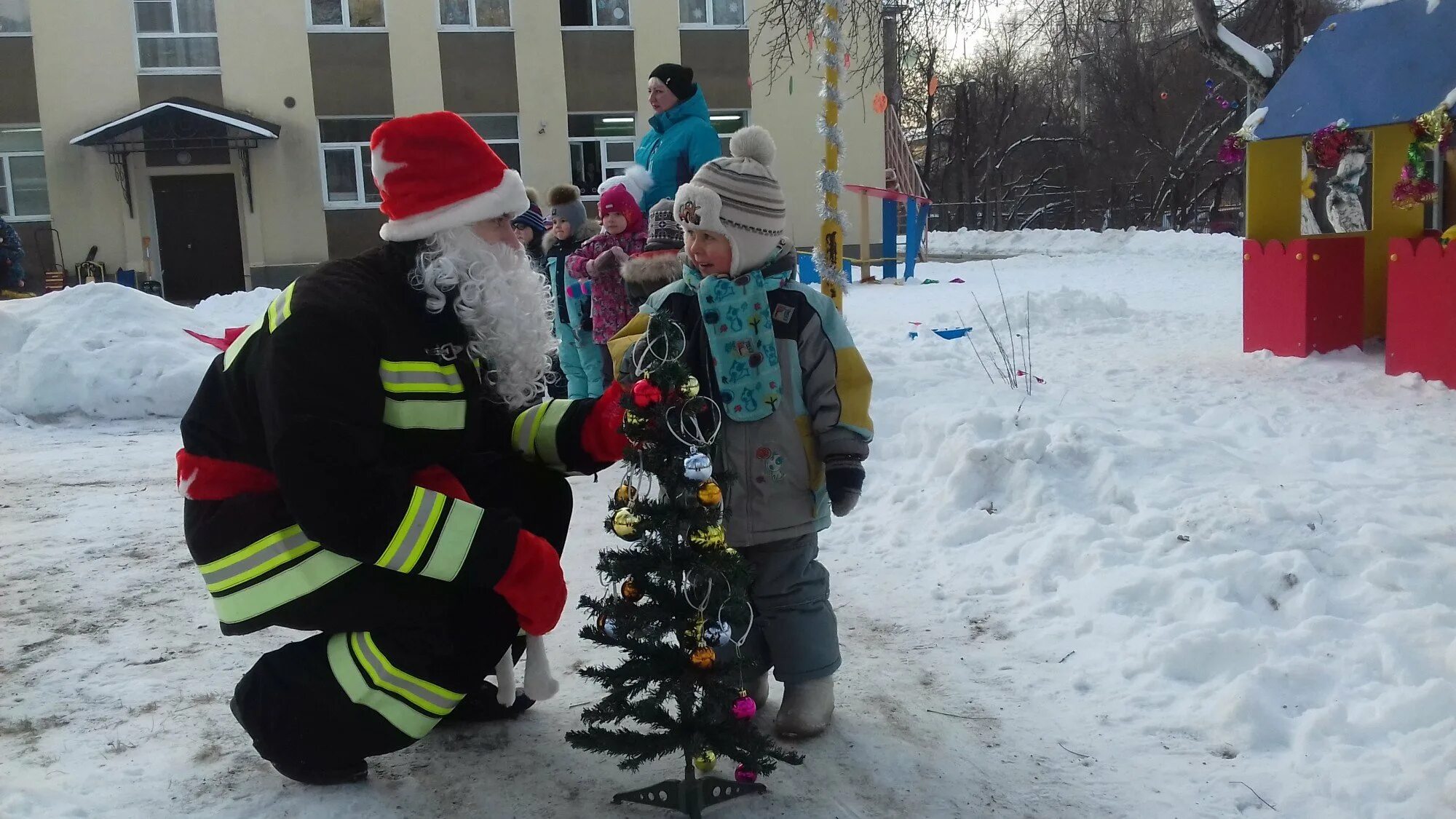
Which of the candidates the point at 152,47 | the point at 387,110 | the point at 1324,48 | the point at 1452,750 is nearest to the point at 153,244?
the point at 152,47

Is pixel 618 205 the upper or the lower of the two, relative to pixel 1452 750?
upper

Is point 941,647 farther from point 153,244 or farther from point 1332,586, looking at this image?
point 153,244

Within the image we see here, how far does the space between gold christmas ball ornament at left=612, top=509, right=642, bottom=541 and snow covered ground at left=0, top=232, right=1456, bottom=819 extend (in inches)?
28.3

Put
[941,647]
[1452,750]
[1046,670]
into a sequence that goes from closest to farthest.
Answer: [1452,750] → [1046,670] → [941,647]

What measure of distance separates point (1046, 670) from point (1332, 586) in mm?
1005

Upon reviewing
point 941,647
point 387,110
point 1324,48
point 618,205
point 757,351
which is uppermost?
point 387,110

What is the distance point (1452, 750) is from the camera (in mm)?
2738

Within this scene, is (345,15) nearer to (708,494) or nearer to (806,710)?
(806,710)

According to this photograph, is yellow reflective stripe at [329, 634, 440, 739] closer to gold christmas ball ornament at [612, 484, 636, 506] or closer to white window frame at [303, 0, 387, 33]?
gold christmas ball ornament at [612, 484, 636, 506]

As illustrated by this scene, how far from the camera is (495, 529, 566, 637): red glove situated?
8.64ft

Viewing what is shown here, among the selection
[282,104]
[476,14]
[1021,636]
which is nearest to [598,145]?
[476,14]

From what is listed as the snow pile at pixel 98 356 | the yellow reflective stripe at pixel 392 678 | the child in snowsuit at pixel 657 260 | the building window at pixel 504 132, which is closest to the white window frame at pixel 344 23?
the building window at pixel 504 132

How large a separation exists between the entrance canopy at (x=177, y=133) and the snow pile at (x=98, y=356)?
11364mm

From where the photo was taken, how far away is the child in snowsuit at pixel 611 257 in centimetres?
711
